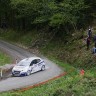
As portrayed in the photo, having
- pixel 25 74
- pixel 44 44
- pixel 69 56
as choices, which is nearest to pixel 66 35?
pixel 44 44

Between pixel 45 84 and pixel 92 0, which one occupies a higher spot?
pixel 92 0

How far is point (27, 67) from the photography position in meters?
41.3

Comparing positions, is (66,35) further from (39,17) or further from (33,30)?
(33,30)

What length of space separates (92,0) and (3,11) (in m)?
25.0

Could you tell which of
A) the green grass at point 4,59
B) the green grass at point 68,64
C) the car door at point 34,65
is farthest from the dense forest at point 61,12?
the car door at point 34,65

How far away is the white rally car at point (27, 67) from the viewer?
40531 mm

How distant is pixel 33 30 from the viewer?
69938 millimetres

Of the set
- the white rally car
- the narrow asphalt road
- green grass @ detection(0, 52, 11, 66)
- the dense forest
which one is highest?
the dense forest

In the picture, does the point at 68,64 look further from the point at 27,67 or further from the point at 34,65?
the point at 27,67

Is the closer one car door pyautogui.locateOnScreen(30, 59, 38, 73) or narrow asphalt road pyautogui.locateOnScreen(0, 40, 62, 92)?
narrow asphalt road pyautogui.locateOnScreen(0, 40, 62, 92)

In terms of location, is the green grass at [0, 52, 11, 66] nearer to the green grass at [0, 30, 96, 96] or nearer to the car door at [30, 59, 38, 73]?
the green grass at [0, 30, 96, 96]

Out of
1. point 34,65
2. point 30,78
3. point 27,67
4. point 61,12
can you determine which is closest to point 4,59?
point 61,12

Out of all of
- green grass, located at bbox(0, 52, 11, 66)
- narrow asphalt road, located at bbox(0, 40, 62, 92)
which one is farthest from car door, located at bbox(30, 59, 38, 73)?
green grass, located at bbox(0, 52, 11, 66)

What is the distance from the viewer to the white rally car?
40531 mm
